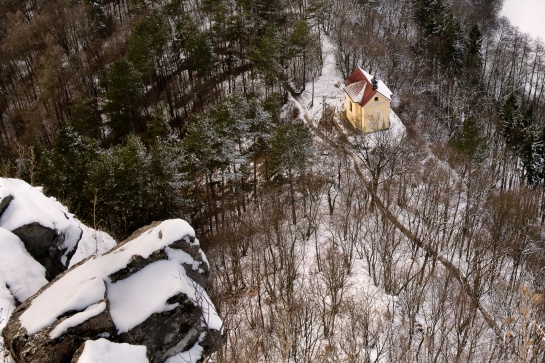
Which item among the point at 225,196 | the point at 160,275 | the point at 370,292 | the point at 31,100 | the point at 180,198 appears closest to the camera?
the point at 160,275

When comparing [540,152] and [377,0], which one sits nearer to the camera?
[540,152]

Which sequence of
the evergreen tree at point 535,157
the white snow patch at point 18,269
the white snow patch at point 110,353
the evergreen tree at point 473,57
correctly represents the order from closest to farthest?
the white snow patch at point 110,353 → the white snow patch at point 18,269 → the evergreen tree at point 535,157 → the evergreen tree at point 473,57

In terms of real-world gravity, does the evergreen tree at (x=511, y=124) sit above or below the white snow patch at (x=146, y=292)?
below

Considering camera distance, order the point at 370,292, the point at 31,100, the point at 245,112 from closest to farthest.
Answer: the point at 370,292, the point at 245,112, the point at 31,100

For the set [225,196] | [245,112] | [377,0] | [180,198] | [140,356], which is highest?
[377,0]

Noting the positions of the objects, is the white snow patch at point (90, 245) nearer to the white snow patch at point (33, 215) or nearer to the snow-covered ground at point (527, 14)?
the white snow patch at point (33, 215)

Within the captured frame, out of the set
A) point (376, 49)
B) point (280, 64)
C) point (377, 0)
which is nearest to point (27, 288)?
point (280, 64)

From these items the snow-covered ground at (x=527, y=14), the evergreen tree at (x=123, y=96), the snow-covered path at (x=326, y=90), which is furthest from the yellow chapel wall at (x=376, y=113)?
the snow-covered ground at (x=527, y=14)

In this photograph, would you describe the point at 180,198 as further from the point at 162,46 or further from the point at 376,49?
the point at 376,49
